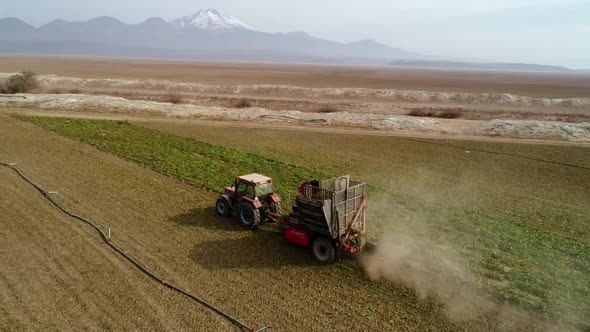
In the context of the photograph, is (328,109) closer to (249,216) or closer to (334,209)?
(249,216)

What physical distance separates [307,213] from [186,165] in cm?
1341

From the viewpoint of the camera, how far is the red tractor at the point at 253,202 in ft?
56.0

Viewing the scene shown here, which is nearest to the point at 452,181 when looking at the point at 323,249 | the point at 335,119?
the point at 323,249

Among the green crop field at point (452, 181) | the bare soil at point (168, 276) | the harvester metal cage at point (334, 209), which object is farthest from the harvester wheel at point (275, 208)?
the green crop field at point (452, 181)

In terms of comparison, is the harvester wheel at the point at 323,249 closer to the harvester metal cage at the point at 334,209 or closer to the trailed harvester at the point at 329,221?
the trailed harvester at the point at 329,221

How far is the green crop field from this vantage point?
14188mm

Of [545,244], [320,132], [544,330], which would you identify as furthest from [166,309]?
[320,132]

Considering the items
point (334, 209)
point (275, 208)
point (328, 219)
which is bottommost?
point (275, 208)

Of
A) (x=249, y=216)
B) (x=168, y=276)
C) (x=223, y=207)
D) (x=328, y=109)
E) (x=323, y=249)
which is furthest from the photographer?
(x=328, y=109)

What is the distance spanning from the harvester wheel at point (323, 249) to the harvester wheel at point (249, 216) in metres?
3.01

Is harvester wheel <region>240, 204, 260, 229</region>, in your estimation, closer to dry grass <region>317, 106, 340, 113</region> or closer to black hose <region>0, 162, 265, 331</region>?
black hose <region>0, 162, 265, 331</region>

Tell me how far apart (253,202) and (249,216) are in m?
0.66

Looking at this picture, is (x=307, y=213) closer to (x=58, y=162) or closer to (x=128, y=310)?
(x=128, y=310)

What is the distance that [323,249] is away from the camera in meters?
14.8
